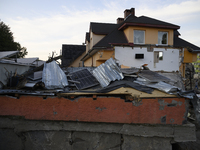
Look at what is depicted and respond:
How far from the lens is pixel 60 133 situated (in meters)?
4.64

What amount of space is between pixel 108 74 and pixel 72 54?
19.3m

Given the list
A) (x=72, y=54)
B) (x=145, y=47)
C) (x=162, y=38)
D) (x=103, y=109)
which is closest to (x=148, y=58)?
(x=145, y=47)

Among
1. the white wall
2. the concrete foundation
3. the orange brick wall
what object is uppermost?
the white wall

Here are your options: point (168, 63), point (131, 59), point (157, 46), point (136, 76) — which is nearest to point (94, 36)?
point (131, 59)

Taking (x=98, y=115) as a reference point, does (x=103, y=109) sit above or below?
above

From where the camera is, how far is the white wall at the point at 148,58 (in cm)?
1334

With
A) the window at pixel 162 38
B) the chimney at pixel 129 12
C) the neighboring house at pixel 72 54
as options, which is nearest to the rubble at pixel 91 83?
the window at pixel 162 38

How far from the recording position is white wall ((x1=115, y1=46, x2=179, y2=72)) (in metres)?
13.3

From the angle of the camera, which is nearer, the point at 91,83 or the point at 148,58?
the point at 91,83

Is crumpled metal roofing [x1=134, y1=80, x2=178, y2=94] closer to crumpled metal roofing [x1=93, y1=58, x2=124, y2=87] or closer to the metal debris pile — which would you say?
the metal debris pile

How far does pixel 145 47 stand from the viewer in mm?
13836

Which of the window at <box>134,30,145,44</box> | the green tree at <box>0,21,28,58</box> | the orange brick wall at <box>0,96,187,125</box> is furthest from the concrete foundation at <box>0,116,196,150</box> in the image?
the green tree at <box>0,21,28,58</box>

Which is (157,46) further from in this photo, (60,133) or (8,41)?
(8,41)

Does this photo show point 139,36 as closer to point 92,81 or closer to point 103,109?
point 92,81
